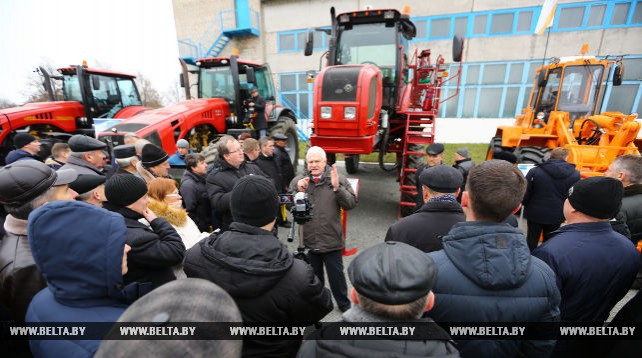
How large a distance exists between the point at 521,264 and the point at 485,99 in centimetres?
1398

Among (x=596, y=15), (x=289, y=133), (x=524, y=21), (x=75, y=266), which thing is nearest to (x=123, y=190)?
(x=75, y=266)

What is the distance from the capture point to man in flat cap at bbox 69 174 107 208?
2.04 metres

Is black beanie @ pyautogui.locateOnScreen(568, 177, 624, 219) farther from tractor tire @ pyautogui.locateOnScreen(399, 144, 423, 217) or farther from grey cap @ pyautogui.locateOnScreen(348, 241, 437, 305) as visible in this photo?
tractor tire @ pyautogui.locateOnScreen(399, 144, 423, 217)

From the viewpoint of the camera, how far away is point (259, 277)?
130 cm

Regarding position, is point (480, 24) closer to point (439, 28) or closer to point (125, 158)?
point (439, 28)

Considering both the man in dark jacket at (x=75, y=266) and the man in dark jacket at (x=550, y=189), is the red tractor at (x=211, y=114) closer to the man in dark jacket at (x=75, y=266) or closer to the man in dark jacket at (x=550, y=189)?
the man in dark jacket at (x=75, y=266)

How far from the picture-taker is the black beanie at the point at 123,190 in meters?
1.75

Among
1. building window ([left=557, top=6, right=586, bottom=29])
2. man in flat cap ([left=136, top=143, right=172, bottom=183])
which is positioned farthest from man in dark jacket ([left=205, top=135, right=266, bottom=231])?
building window ([left=557, top=6, right=586, bottom=29])

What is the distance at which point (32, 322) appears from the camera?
50.5 inches

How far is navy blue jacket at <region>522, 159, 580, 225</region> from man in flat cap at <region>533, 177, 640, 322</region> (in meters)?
2.00

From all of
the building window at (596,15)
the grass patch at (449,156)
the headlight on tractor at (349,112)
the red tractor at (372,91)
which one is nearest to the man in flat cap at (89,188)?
the red tractor at (372,91)

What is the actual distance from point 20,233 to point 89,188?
50 cm

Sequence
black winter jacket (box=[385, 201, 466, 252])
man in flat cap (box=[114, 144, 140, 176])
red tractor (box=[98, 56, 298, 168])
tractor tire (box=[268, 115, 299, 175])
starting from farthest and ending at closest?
1. tractor tire (box=[268, 115, 299, 175])
2. red tractor (box=[98, 56, 298, 168])
3. man in flat cap (box=[114, 144, 140, 176])
4. black winter jacket (box=[385, 201, 466, 252])

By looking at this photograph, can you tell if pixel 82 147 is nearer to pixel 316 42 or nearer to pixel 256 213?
pixel 256 213
